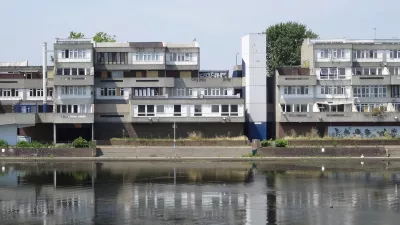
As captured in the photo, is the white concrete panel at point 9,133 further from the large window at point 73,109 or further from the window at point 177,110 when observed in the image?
the window at point 177,110

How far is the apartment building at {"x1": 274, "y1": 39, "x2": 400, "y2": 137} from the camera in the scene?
318ft

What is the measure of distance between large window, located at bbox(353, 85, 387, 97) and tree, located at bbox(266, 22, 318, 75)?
23730mm

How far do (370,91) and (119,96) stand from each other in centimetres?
3690

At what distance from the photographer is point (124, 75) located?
100 m

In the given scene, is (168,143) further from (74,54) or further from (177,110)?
(74,54)

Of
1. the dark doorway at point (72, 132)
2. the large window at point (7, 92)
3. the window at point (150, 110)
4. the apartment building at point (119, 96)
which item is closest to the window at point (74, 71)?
the apartment building at point (119, 96)

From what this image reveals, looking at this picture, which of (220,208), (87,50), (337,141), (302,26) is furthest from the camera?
(302,26)

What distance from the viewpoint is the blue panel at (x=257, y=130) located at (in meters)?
97.9

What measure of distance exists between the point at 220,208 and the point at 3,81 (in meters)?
61.6

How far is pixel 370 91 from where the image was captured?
3893 inches

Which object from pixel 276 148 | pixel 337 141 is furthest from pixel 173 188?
pixel 337 141

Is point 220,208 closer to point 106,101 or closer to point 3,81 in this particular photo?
point 106,101

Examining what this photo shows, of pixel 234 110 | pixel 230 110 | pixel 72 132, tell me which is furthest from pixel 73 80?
pixel 234 110

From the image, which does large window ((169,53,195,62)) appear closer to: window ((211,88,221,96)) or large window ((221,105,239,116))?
window ((211,88,221,96))
